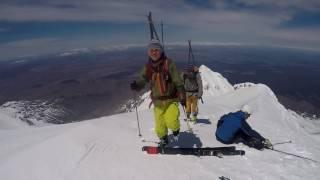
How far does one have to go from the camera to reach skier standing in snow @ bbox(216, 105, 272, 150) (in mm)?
10020

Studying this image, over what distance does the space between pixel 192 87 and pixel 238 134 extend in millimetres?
4288

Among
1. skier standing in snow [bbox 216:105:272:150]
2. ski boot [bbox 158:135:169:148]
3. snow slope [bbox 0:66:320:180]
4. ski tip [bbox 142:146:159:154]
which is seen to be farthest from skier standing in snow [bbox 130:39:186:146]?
skier standing in snow [bbox 216:105:272:150]

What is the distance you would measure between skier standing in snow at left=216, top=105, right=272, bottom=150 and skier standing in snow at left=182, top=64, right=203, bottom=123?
141 inches

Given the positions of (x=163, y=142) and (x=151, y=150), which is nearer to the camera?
(x=151, y=150)

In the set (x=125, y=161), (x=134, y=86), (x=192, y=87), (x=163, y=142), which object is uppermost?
(x=134, y=86)

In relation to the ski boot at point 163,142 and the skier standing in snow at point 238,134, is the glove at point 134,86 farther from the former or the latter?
the skier standing in snow at point 238,134

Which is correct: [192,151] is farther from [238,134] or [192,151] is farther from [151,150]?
[238,134]

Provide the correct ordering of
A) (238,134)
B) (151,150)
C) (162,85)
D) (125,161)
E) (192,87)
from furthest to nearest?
1. (192,87)
2. (238,134)
3. (151,150)
4. (162,85)
5. (125,161)

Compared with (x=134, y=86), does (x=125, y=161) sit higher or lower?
lower

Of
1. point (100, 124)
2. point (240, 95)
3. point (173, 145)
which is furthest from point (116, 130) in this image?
point (240, 95)

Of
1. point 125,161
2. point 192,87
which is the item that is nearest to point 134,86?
point 125,161

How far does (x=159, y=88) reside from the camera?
8.53 metres

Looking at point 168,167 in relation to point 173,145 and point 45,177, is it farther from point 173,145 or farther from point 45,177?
point 45,177

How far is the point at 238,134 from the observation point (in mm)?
10469
